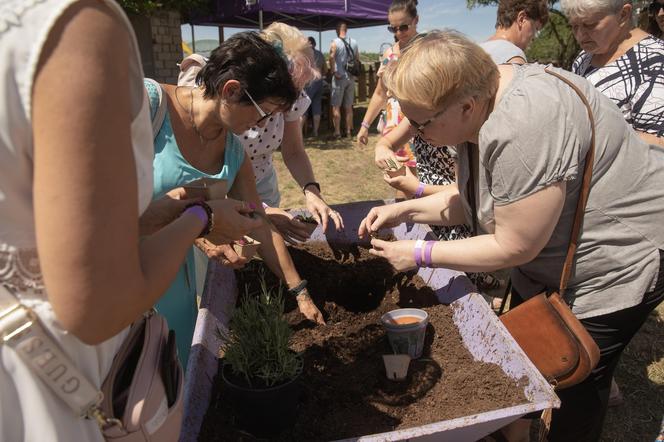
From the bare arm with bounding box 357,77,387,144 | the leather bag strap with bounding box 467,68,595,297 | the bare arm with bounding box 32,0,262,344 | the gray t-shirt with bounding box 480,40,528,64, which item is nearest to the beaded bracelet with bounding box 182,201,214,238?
the bare arm with bounding box 32,0,262,344

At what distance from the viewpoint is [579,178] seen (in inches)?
58.3

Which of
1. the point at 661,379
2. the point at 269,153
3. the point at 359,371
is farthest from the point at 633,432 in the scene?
the point at 269,153

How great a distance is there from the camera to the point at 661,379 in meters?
2.98

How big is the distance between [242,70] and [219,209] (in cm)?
78

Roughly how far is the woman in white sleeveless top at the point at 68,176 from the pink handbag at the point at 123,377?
21 millimetres

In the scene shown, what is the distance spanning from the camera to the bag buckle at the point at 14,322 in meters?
0.75

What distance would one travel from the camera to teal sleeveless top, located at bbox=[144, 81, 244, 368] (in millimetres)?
1852

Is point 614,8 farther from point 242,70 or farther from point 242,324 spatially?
point 242,324

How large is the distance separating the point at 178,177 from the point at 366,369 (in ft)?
3.20

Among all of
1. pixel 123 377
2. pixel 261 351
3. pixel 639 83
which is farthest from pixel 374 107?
pixel 123 377

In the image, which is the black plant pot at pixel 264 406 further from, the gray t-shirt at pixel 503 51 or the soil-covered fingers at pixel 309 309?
the gray t-shirt at pixel 503 51

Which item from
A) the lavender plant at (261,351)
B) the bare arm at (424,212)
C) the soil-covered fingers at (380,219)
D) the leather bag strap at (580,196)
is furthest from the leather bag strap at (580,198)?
the lavender plant at (261,351)

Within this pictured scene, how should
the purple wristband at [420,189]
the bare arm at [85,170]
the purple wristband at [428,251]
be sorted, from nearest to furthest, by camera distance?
the bare arm at [85,170], the purple wristband at [428,251], the purple wristband at [420,189]

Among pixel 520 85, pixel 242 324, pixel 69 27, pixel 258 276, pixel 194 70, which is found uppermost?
pixel 69 27
